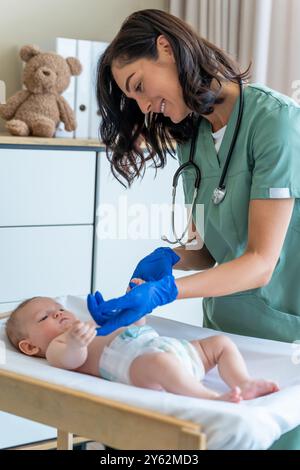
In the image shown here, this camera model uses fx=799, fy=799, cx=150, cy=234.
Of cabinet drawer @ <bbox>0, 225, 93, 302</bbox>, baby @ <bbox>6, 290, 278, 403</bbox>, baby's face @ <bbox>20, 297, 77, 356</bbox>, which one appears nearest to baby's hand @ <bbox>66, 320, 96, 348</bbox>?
baby @ <bbox>6, 290, 278, 403</bbox>

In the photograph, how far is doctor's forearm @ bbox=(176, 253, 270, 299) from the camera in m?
1.45

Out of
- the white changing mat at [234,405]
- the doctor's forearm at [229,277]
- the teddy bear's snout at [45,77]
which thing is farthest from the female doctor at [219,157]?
the teddy bear's snout at [45,77]

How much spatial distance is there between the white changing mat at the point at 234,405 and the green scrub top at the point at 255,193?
2.9 inches

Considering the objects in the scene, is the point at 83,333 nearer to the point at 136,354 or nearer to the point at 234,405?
the point at 136,354

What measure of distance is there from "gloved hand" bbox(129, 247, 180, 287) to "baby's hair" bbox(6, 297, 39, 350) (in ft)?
0.84

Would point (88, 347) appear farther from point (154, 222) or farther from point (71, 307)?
point (154, 222)

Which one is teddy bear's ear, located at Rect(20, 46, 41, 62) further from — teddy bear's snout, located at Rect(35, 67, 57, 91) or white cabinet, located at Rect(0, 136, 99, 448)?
white cabinet, located at Rect(0, 136, 99, 448)

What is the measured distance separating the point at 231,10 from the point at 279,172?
167 cm

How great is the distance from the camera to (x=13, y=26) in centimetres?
295

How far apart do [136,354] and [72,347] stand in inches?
4.6

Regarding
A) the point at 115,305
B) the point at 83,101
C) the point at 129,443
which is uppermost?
the point at 83,101

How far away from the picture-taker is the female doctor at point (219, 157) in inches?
58.2

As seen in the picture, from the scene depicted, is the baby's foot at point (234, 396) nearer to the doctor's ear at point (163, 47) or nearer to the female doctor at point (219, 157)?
the female doctor at point (219, 157)
